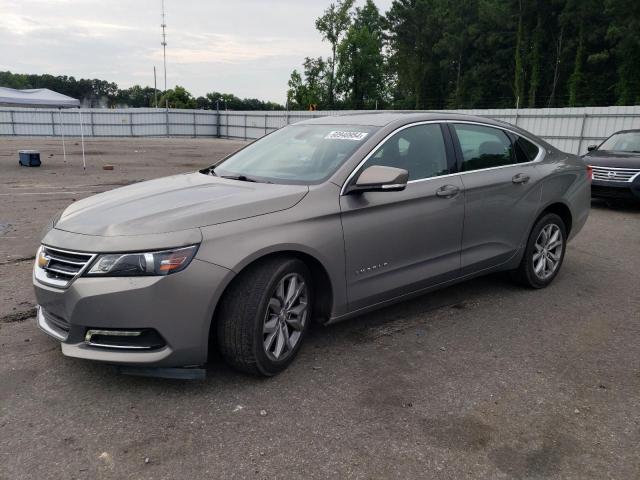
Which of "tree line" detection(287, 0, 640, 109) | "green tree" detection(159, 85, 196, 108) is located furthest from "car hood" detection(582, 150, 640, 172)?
"green tree" detection(159, 85, 196, 108)

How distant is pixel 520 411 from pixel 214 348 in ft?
6.16

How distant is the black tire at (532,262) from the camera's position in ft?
16.3

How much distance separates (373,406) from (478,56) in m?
61.2

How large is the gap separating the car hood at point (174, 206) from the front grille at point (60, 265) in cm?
14

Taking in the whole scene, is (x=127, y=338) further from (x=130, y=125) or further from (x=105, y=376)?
(x=130, y=125)

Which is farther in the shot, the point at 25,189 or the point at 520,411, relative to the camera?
the point at 25,189

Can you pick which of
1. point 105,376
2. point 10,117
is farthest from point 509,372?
point 10,117

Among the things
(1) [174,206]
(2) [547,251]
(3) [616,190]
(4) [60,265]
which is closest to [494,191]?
(2) [547,251]

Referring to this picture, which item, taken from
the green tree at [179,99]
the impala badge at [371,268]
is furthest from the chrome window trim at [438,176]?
the green tree at [179,99]

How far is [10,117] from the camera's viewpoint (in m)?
41.1

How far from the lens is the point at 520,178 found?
4777mm

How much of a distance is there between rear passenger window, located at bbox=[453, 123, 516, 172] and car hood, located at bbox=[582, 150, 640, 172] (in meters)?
6.13

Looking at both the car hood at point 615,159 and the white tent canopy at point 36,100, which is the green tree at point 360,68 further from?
the car hood at point 615,159

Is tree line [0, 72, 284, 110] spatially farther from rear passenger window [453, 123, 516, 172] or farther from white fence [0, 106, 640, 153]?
rear passenger window [453, 123, 516, 172]
